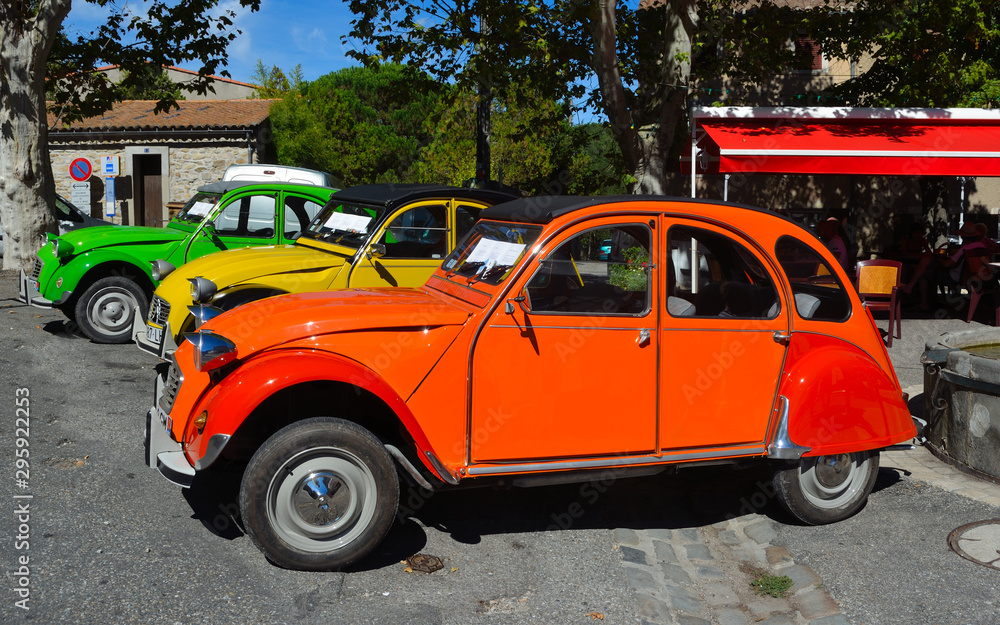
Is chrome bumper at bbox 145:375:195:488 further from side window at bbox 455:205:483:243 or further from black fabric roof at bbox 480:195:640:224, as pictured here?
side window at bbox 455:205:483:243

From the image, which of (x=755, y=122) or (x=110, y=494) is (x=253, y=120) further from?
(x=110, y=494)

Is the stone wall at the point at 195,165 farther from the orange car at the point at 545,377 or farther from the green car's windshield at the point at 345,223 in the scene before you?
the orange car at the point at 545,377

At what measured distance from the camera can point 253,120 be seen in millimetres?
28344

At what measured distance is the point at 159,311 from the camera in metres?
7.56

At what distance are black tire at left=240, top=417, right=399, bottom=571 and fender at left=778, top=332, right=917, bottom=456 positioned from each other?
2.26 meters

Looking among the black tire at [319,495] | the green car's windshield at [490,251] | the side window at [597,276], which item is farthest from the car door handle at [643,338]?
the black tire at [319,495]

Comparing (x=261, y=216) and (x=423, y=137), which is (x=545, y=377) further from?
(x=423, y=137)

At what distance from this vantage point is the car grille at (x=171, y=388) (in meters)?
4.46

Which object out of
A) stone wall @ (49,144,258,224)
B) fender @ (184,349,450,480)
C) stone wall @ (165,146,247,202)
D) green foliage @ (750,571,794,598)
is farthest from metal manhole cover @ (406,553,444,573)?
stone wall @ (165,146,247,202)

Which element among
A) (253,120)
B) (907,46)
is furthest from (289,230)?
(253,120)

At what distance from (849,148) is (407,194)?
6.20m

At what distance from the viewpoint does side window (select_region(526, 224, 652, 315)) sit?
450cm

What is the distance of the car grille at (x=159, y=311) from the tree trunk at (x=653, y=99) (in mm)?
6225

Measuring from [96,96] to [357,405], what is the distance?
58.0 ft
